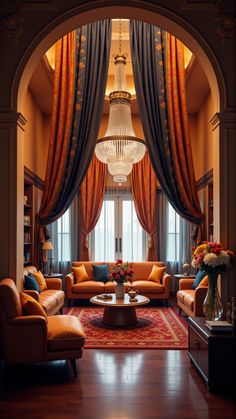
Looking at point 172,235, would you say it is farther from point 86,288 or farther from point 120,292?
point 120,292

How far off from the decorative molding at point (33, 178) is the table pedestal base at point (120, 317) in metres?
3.07

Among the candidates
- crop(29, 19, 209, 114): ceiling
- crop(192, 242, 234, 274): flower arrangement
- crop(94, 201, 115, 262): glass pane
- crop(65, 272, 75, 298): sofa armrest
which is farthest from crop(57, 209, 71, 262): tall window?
crop(192, 242, 234, 274): flower arrangement

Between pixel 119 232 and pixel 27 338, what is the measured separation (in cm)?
582

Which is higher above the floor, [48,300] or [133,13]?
[133,13]

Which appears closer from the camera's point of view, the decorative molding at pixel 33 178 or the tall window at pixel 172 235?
the decorative molding at pixel 33 178

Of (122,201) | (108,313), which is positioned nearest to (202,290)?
(108,313)

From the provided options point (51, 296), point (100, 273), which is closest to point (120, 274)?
point (51, 296)

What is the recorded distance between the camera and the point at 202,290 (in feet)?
19.1

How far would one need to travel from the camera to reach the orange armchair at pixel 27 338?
158 inches

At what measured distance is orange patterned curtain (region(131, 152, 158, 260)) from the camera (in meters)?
9.43

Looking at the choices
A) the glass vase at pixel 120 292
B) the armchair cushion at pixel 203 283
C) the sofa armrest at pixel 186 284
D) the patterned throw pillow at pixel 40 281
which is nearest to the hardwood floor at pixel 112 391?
the armchair cushion at pixel 203 283

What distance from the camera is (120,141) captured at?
21.0 feet

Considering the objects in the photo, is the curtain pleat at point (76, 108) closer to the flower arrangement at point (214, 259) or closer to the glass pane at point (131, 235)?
the flower arrangement at point (214, 259)

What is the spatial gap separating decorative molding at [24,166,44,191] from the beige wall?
91mm
